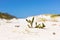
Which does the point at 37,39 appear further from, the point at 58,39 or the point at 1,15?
the point at 1,15

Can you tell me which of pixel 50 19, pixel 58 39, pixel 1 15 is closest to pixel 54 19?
pixel 50 19

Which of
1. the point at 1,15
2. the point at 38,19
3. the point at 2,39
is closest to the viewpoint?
the point at 2,39

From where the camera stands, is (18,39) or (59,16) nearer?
(18,39)

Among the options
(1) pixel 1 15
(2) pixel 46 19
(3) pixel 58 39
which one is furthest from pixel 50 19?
(3) pixel 58 39

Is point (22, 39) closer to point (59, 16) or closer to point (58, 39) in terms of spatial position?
point (58, 39)

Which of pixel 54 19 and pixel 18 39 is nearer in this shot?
pixel 18 39

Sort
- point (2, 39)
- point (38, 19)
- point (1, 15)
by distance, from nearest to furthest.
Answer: point (2, 39) → point (38, 19) → point (1, 15)

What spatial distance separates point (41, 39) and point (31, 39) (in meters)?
0.22

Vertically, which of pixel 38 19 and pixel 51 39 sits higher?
pixel 38 19

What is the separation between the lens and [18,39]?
3.63 m

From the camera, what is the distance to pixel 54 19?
1028 cm

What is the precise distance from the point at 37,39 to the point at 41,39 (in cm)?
9

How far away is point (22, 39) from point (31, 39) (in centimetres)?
19

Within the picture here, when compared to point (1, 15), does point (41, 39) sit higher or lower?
lower
